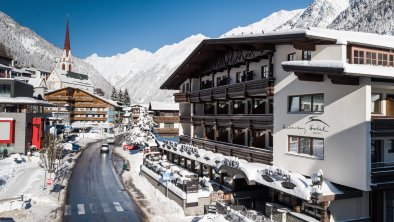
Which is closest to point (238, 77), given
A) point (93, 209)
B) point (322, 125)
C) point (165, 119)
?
point (322, 125)

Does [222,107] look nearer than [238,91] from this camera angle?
No

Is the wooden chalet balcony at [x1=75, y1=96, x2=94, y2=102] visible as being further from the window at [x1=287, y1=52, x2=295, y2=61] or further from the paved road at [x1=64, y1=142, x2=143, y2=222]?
the window at [x1=287, y1=52, x2=295, y2=61]

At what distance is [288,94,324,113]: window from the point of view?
19.7m

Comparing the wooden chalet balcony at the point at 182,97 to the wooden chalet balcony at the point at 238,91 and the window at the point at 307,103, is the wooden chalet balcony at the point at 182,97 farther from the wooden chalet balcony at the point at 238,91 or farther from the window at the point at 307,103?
the window at the point at 307,103

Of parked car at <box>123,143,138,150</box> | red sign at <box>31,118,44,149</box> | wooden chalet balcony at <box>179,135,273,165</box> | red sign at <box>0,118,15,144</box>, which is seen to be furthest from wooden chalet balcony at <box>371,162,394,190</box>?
parked car at <box>123,143,138,150</box>

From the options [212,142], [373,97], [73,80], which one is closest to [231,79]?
[212,142]

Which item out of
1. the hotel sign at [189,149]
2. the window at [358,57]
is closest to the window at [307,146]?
the window at [358,57]

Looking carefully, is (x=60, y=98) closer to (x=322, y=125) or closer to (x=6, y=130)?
(x=6, y=130)

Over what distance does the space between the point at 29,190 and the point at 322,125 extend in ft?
89.8

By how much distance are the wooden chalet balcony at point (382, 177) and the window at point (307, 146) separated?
2.99m

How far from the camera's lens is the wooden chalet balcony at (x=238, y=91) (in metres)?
24.3

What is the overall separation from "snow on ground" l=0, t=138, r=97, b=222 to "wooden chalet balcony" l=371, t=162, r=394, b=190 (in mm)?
20940

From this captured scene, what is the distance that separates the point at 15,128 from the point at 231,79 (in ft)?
128

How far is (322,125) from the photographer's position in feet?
62.7
